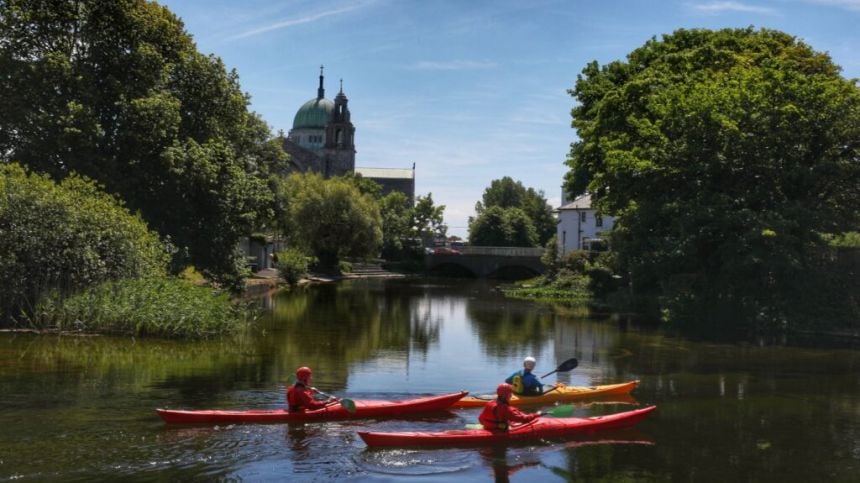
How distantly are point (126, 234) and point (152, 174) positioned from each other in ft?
22.0

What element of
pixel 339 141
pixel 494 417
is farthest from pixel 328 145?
pixel 494 417

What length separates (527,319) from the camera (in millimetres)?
38656

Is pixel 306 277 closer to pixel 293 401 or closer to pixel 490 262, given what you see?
pixel 490 262

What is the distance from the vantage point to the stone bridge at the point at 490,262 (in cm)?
8675

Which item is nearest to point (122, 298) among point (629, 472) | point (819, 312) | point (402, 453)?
point (402, 453)

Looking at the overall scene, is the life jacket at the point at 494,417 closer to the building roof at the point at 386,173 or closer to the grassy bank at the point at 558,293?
the grassy bank at the point at 558,293

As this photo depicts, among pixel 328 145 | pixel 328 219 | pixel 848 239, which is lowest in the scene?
pixel 848 239

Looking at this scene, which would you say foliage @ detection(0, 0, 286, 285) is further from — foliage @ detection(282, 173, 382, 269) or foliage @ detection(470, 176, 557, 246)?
foliage @ detection(470, 176, 557, 246)

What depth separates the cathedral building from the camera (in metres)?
Result: 113

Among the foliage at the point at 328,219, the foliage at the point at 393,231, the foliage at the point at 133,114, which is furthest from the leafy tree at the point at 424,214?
the foliage at the point at 133,114

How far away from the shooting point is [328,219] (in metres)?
69.6

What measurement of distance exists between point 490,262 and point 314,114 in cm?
5942

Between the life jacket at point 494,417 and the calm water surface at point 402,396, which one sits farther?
the life jacket at point 494,417

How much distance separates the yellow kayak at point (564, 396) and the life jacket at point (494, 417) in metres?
2.48
